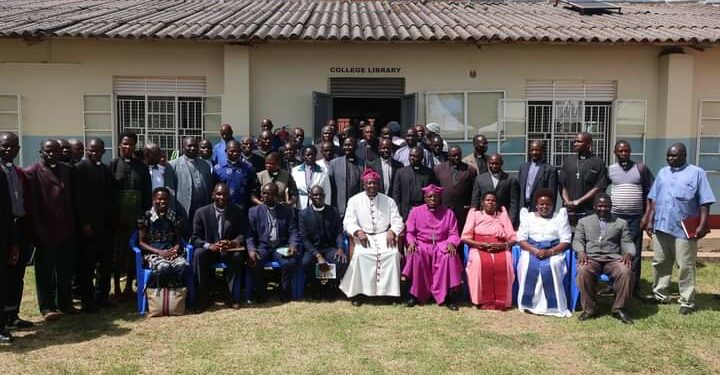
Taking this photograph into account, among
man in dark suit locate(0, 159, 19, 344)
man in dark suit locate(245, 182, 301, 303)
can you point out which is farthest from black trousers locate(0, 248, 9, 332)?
man in dark suit locate(245, 182, 301, 303)

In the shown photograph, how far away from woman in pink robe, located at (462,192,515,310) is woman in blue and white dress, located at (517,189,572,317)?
0.14 meters

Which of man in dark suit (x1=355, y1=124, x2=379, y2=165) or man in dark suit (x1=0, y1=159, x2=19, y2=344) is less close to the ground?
man in dark suit (x1=355, y1=124, x2=379, y2=165)

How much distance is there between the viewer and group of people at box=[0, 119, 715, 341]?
235 inches

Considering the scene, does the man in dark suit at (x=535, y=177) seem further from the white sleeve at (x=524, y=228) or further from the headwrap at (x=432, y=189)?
the headwrap at (x=432, y=189)

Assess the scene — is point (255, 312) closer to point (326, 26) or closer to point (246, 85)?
point (246, 85)

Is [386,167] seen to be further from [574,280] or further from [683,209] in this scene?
[683,209]

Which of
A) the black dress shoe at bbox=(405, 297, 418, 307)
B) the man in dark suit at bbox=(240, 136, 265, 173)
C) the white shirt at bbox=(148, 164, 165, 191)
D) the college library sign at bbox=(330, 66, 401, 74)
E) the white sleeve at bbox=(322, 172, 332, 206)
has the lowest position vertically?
the black dress shoe at bbox=(405, 297, 418, 307)

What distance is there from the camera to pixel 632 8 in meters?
13.1

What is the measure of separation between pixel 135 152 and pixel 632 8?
36.1ft

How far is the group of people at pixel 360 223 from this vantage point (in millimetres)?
5977

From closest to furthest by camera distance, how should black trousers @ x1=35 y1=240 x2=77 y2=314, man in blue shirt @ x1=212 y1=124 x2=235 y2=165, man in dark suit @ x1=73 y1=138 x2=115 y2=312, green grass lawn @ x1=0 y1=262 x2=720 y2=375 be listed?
green grass lawn @ x1=0 y1=262 x2=720 y2=375
black trousers @ x1=35 y1=240 x2=77 y2=314
man in dark suit @ x1=73 y1=138 x2=115 y2=312
man in blue shirt @ x1=212 y1=124 x2=235 y2=165

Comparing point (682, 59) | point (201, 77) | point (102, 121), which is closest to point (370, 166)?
point (201, 77)

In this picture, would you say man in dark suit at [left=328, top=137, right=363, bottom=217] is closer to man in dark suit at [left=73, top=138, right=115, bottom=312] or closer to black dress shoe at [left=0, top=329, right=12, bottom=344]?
man in dark suit at [left=73, top=138, right=115, bottom=312]

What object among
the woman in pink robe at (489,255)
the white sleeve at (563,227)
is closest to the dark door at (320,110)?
the woman in pink robe at (489,255)
